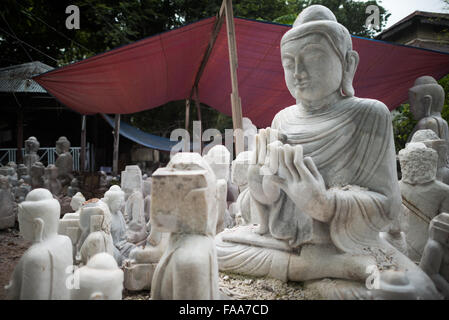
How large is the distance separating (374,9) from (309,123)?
1.50m

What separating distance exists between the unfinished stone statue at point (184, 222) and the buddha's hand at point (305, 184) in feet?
2.07

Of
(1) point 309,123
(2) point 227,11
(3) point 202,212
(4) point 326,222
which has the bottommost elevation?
(4) point 326,222

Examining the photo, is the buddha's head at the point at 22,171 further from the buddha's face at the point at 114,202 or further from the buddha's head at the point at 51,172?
the buddha's face at the point at 114,202

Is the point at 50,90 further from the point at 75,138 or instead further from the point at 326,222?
the point at 75,138

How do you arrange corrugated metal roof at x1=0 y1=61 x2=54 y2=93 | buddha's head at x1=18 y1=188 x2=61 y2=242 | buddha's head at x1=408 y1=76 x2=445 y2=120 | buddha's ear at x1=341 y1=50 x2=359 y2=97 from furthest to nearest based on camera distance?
corrugated metal roof at x1=0 y1=61 x2=54 y2=93
buddha's head at x1=408 y1=76 x2=445 y2=120
buddha's ear at x1=341 y1=50 x2=359 y2=97
buddha's head at x1=18 y1=188 x2=61 y2=242

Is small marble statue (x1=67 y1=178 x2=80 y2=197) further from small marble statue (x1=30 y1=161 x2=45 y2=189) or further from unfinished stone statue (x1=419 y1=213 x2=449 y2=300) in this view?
unfinished stone statue (x1=419 y1=213 x2=449 y2=300)

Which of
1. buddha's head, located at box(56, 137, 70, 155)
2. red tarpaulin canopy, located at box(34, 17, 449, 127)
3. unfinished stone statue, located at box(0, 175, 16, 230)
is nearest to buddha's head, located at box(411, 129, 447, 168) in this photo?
red tarpaulin canopy, located at box(34, 17, 449, 127)

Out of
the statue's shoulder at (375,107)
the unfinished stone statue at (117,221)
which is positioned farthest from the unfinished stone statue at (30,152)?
the statue's shoulder at (375,107)

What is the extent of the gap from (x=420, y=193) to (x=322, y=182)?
4.61 feet

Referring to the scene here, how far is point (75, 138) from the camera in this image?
13.7 meters

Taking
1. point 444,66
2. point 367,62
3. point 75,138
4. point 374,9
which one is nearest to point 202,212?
point 374,9

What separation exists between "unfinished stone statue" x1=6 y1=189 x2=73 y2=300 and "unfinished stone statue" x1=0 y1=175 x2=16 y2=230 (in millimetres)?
5108

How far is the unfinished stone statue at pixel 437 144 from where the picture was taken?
10.5 ft

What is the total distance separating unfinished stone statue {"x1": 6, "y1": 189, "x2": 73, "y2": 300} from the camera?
1.60 m
